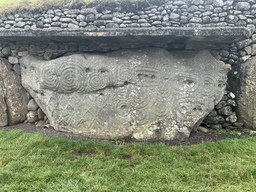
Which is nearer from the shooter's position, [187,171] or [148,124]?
[187,171]

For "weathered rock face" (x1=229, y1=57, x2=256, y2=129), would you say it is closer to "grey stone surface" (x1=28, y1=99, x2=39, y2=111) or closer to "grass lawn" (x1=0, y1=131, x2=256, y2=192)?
"grass lawn" (x1=0, y1=131, x2=256, y2=192)

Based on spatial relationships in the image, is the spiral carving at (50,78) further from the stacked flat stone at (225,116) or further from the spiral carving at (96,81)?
the stacked flat stone at (225,116)

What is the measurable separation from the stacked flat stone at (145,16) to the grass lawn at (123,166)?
3.01 metres

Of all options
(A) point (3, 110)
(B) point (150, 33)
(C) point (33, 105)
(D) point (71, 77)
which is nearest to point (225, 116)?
(B) point (150, 33)

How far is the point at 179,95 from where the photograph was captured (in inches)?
177

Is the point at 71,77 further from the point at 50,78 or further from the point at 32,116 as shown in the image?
the point at 32,116

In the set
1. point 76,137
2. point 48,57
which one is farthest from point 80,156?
point 48,57

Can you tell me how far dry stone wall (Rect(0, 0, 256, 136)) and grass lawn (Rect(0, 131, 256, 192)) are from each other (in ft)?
3.72

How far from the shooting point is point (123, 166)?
Answer: 136 inches

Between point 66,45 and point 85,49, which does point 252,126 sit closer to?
point 85,49

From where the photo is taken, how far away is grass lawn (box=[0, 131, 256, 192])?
2.95 m

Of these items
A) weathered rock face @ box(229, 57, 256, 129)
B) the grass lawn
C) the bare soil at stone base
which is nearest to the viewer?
the grass lawn

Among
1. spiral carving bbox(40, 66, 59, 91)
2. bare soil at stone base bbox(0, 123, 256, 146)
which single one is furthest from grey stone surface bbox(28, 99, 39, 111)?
spiral carving bbox(40, 66, 59, 91)

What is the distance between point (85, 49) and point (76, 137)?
2.04 m
